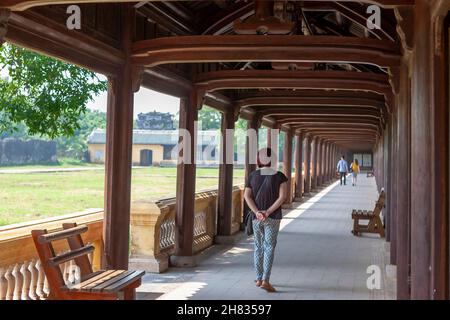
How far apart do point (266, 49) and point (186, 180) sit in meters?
3.18

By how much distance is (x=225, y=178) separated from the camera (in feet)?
37.6

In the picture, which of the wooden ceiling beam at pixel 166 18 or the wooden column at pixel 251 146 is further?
the wooden column at pixel 251 146

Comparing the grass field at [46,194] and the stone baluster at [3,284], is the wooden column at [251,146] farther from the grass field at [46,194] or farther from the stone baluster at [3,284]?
the stone baluster at [3,284]

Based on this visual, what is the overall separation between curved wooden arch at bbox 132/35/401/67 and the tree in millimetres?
1288

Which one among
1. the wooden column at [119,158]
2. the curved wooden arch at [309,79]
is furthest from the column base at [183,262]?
the curved wooden arch at [309,79]

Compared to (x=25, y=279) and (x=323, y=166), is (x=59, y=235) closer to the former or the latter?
(x=25, y=279)

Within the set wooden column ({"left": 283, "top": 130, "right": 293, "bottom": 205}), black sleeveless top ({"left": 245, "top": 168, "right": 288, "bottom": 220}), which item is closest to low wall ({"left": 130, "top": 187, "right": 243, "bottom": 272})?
black sleeveless top ({"left": 245, "top": 168, "right": 288, "bottom": 220})

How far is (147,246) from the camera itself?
8.30 m

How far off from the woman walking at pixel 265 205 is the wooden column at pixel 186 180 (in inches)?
84.9

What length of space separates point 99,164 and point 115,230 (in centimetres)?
1062

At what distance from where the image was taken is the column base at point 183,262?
28.8ft

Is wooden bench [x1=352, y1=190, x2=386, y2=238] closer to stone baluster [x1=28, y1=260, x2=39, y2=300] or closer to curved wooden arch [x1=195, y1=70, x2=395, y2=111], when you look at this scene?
curved wooden arch [x1=195, y1=70, x2=395, y2=111]

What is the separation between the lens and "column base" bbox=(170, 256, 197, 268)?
877 centimetres

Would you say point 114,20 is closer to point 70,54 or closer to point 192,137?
point 70,54
